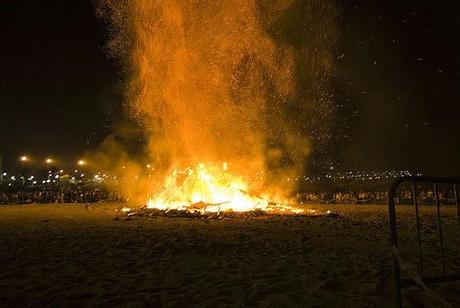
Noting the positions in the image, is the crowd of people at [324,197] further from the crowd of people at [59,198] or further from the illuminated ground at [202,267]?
the illuminated ground at [202,267]

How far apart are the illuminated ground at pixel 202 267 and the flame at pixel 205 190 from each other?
789cm

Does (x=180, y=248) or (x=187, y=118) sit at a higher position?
(x=187, y=118)

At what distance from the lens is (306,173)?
85688mm

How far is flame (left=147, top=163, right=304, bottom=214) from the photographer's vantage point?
19047 mm

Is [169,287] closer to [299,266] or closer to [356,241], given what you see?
[299,266]

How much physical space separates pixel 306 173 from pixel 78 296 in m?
83.1

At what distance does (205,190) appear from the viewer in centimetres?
2123

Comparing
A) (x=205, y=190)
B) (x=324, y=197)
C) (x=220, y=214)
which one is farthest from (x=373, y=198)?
(x=220, y=214)

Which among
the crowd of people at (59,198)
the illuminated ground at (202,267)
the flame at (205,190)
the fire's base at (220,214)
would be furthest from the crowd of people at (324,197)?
the illuminated ground at (202,267)

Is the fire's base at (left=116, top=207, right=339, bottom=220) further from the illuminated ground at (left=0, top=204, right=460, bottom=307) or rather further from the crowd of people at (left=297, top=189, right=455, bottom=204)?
the crowd of people at (left=297, top=189, right=455, bottom=204)

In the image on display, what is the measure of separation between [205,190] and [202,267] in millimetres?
14988

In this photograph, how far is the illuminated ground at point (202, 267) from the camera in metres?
4.62

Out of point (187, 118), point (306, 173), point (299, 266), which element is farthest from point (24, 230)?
point (306, 173)

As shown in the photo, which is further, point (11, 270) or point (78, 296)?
point (11, 270)
